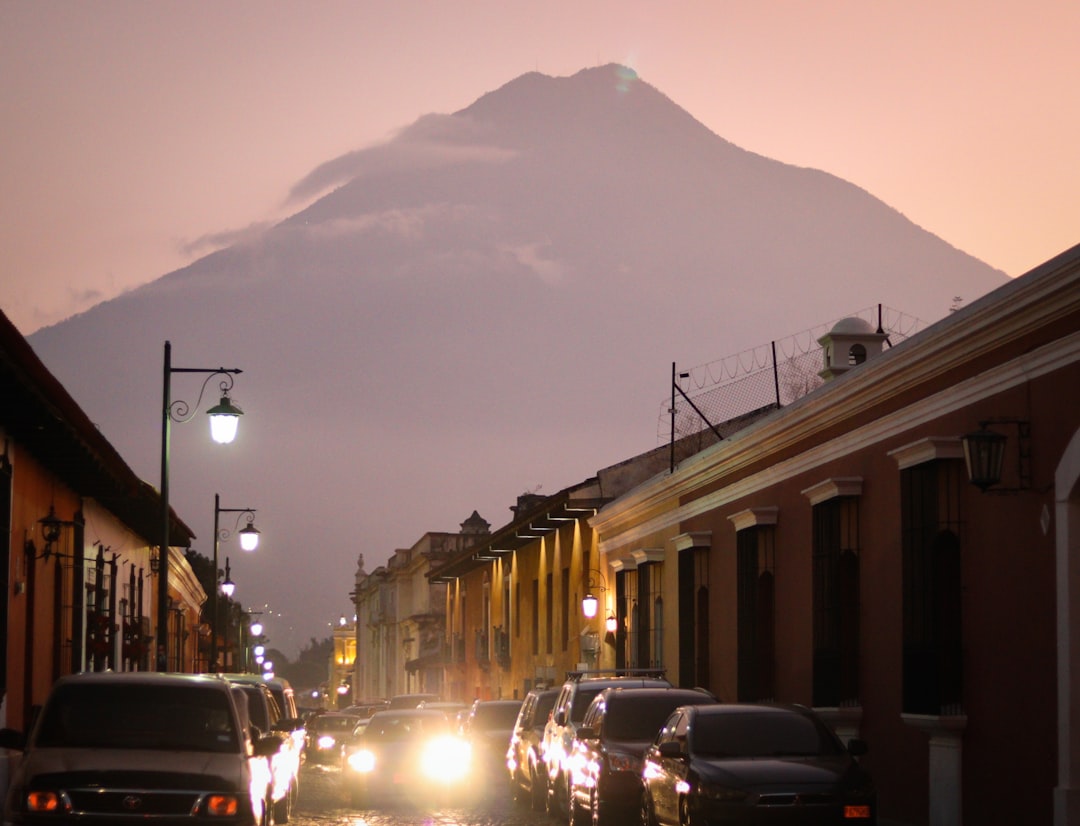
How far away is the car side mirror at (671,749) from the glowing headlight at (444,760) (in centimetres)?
1131

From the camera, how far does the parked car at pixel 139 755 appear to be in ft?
43.1

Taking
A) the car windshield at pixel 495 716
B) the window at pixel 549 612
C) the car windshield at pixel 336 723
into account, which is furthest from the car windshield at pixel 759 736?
the window at pixel 549 612

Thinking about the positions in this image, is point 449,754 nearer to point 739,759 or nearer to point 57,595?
point 57,595

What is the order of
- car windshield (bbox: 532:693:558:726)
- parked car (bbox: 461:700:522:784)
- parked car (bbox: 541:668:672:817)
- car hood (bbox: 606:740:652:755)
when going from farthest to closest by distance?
parked car (bbox: 461:700:522:784), car windshield (bbox: 532:693:558:726), parked car (bbox: 541:668:672:817), car hood (bbox: 606:740:652:755)

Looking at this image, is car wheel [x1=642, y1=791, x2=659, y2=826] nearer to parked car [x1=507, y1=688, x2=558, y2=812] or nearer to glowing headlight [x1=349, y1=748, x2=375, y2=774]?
parked car [x1=507, y1=688, x2=558, y2=812]

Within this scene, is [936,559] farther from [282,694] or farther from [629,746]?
[282,694]

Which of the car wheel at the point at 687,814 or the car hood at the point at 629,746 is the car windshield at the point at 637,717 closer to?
the car hood at the point at 629,746

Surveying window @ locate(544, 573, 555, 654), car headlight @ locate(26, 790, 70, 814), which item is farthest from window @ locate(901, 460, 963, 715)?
window @ locate(544, 573, 555, 654)

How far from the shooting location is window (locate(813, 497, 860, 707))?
23.0 meters

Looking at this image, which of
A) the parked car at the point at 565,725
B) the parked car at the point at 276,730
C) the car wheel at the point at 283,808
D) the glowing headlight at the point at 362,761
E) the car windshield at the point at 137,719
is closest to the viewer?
the car windshield at the point at 137,719

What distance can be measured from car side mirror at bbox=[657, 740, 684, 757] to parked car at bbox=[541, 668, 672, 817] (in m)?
4.86

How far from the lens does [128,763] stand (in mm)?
13531

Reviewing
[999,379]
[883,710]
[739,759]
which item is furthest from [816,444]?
[739,759]

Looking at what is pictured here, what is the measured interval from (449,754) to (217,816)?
49.3 ft
